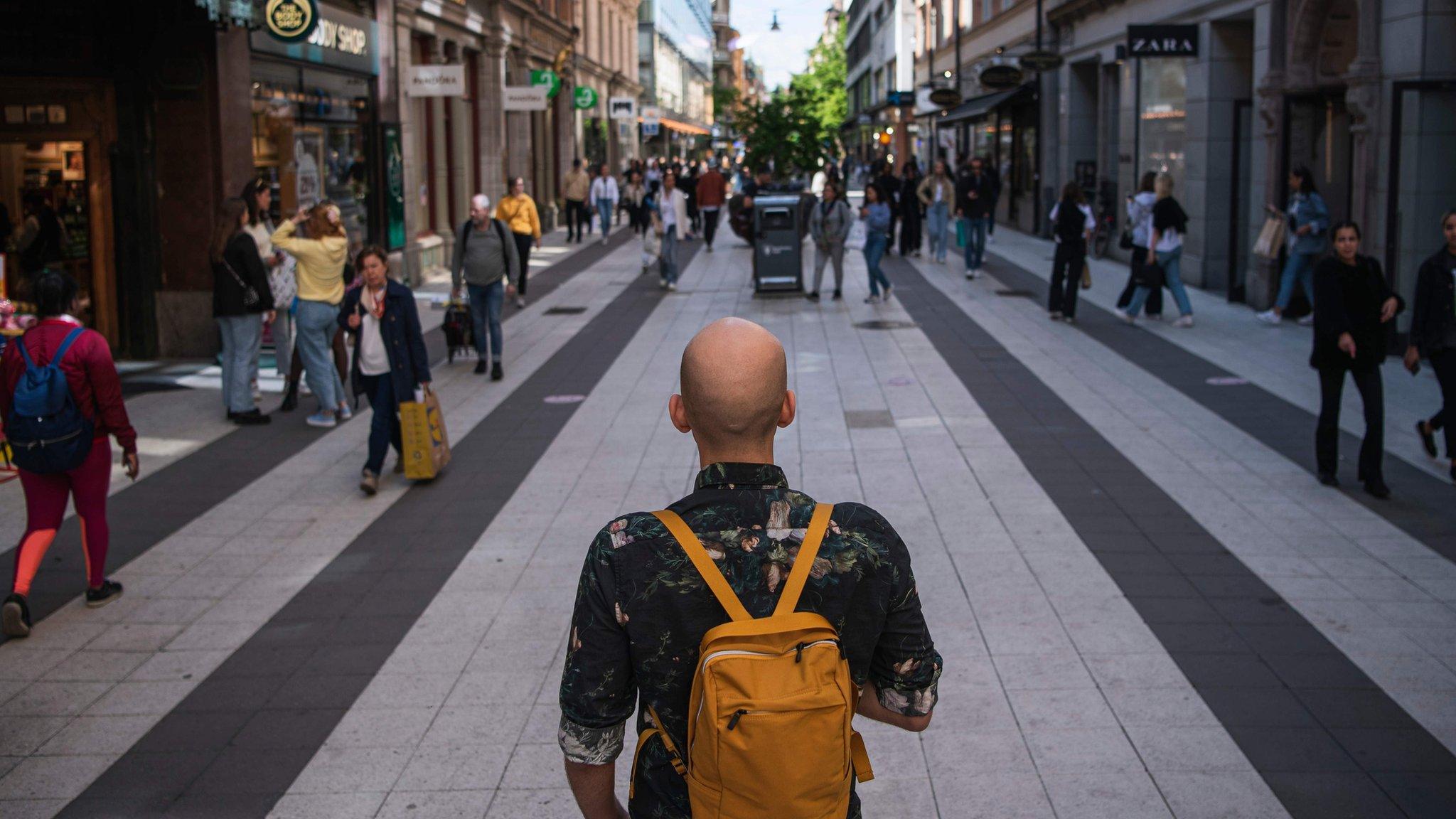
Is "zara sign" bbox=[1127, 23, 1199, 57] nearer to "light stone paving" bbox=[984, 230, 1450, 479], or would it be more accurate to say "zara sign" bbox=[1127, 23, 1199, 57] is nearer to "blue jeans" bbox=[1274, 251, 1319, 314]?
"light stone paving" bbox=[984, 230, 1450, 479]

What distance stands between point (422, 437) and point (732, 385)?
7.14 m

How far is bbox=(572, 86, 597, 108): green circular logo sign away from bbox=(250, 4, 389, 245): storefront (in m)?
19.2

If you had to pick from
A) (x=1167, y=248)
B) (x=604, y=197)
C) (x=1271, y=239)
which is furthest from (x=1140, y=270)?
(x=604, y=197)

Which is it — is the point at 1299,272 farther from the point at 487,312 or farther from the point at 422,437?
the point at 422,437

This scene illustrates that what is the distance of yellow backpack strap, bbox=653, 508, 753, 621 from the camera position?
2365 mm

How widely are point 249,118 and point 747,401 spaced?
13831mm

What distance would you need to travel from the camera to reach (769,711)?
89.4 inches

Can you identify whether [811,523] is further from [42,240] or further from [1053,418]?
[42,240]

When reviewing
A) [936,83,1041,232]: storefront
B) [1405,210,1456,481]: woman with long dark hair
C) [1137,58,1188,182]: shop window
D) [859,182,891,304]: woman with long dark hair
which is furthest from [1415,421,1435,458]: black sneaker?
[936,83,1041,232]: storefront

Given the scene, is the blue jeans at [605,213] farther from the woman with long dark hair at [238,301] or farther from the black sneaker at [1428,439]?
the black sneaker at [1428,439]

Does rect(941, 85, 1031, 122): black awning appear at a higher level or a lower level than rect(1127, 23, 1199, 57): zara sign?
higher

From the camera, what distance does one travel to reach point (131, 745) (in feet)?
17.7

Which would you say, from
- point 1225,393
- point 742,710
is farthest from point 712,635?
point 1225,393

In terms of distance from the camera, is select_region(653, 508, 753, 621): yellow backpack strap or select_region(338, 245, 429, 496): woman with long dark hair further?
select_region(338, 245, 429, 496): woman with long dark hair
